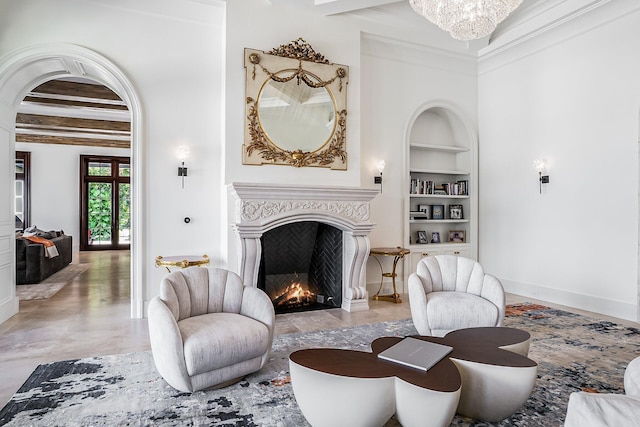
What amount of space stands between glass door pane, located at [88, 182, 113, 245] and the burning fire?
30.4 ft

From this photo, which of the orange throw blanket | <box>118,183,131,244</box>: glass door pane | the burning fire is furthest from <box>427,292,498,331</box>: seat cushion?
<box>118,183,131,244</box>: glass door pane

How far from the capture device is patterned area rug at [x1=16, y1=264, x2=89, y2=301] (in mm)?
5469

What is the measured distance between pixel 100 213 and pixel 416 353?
1213 cm

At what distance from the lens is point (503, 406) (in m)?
2.15

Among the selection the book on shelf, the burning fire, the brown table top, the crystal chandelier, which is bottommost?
the burning fire

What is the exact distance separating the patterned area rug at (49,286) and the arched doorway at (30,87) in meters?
0.97

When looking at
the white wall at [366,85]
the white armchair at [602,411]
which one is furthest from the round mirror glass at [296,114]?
the white armchair at [602,411]

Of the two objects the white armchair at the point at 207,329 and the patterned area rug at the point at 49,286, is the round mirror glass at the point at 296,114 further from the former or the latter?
the patterned area rug at the point at 49,286

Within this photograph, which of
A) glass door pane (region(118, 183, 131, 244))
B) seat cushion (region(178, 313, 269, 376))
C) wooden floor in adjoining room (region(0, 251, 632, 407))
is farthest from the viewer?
glass door pane (region(118, 183, 131, 244))

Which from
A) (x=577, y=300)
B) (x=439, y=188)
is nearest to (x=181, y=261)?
(x=439, y=188)

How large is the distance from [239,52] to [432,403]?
425cm

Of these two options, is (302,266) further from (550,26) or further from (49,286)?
(550,26)

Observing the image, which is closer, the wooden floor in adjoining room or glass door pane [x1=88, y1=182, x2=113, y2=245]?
the wooden floor in adjoining room

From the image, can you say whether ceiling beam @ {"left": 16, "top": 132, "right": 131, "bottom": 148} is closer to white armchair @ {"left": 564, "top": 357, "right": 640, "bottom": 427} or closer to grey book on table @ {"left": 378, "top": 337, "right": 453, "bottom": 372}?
grey book on table @ {"left": 378, "top": 337, "right": 453, "bottom": 372}
